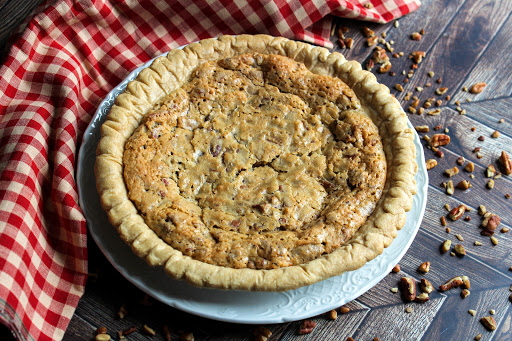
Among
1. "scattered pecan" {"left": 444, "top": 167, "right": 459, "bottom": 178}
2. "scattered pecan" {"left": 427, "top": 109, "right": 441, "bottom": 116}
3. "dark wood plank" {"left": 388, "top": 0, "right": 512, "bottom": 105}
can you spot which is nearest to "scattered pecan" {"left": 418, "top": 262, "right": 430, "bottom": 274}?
"scattered pecan" {"left": 444, "top": 167, "right": 459, "bottom": 178}

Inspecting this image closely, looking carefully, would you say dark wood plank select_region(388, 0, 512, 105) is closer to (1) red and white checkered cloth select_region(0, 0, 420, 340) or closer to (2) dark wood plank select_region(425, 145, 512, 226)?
(1) red and white checkered cloth select_region(0, 0, 420, 340)

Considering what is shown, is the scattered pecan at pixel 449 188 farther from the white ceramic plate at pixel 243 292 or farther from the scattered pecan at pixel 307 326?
the scattered pecan at pixel 307 326

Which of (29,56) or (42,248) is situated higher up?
(29,56)

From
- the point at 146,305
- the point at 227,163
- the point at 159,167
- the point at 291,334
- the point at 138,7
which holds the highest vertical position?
the point at 138,7

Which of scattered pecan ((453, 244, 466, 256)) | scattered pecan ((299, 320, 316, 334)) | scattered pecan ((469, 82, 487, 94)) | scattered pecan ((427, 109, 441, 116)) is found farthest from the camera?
scattered pecan ((469, 82, 487, 94))

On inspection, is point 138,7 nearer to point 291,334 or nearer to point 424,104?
point 424,104

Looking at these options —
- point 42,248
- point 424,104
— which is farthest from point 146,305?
point 424,104

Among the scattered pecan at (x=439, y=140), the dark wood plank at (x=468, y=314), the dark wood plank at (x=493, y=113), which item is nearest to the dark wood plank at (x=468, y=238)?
the dark wood plank at (x=468, y=314)
